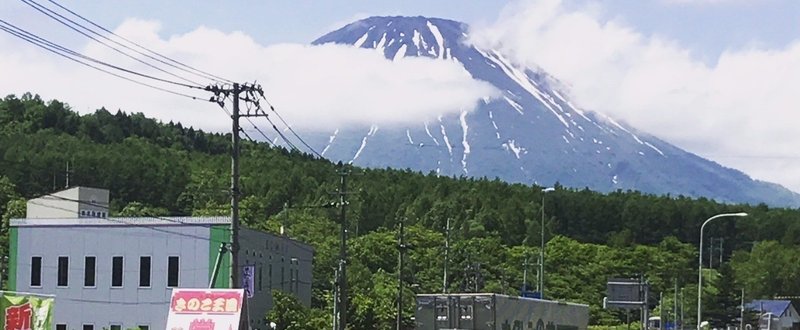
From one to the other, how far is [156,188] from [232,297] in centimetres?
8311

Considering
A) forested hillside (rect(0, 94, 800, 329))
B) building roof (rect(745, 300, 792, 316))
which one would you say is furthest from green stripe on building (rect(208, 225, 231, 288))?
building roof (rect(745, 300, 792, 316))

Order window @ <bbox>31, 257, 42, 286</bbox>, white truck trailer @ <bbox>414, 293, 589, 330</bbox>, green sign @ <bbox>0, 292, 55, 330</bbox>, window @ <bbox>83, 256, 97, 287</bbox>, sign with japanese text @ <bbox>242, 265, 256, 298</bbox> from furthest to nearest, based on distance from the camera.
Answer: window @ <bbox>31, 257, 42, 286</bbox>
window @ <bbox>83, 256, 97, 287</bbox>
sign with japanese text @ <bbox>242, 265, 256, 298</bbox>
white truck trailer @ <bbox>414, 293, 589, 330</bbox>
green sign @ <bbox>0, 292, 55, 330</bbox>

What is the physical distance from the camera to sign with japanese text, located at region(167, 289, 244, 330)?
27203 millimetres

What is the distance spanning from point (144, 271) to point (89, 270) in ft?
7.78

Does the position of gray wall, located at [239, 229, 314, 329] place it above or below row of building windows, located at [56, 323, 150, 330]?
above

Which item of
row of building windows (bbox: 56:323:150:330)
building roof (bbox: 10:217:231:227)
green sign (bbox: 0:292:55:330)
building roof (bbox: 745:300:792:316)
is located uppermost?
building roof (bbox: 10:217:231:227)

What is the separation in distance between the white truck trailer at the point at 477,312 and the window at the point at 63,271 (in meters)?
26.4

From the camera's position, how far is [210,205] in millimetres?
97812

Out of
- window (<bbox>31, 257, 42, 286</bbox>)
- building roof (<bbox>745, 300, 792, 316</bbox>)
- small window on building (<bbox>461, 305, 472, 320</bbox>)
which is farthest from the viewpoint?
building roof (<bbox>745, 300, 792, 316</bbox>)

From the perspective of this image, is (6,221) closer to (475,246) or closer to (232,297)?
(475,246)

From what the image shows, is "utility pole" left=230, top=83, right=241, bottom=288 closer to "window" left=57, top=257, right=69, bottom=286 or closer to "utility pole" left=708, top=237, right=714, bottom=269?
"window" left=57, top=257, right=69, bottom=286

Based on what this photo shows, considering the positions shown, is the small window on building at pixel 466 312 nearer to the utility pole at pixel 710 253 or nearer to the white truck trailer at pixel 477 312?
the white truck trailer at pixel 477 312

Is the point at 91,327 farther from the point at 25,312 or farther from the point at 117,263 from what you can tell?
the point at 25,312

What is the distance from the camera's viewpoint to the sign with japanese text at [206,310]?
89.2 ft
